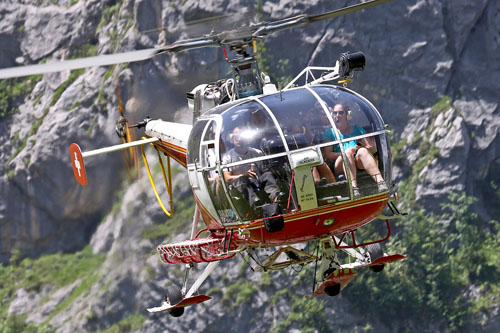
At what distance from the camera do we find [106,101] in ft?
155

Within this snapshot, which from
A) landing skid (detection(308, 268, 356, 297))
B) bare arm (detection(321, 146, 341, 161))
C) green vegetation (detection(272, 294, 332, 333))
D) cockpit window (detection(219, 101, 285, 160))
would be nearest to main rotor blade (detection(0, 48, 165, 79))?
cockpit window (detection(219, 101, 285, 160))

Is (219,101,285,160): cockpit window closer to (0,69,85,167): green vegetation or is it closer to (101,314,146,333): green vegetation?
(101,314,146,333): green vegetation

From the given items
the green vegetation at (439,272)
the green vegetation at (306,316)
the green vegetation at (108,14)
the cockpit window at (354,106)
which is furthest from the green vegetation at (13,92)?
the cockpit window at (354,106)

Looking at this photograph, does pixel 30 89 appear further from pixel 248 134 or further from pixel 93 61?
pixel 248 134

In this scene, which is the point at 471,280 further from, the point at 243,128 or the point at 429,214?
the point at 243,128

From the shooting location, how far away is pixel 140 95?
1726 inches

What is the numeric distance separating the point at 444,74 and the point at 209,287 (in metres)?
15.2

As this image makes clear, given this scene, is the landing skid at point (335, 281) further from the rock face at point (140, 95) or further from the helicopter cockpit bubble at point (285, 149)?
the rock face at point (140, 95)

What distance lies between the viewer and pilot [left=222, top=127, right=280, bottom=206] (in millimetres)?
14445

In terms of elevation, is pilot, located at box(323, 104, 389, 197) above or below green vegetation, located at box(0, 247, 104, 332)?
above

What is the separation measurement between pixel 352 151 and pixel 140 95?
98.8 ft

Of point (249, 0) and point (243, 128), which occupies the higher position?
point (243, 128)

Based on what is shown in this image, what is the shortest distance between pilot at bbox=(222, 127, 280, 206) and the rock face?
96.3ft

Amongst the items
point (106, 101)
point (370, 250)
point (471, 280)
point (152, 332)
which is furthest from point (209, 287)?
point (370, 250)
